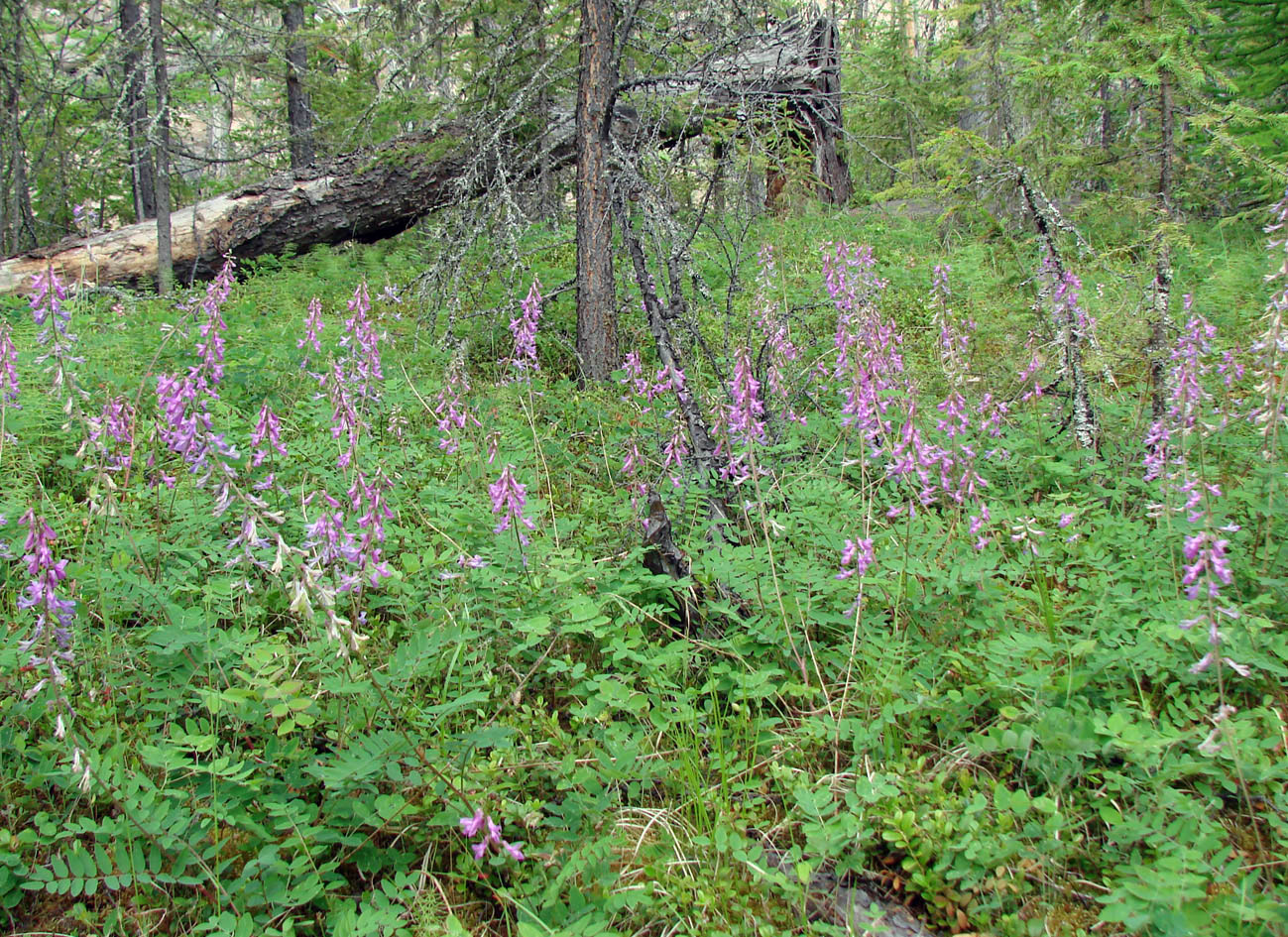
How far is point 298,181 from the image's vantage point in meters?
9.41

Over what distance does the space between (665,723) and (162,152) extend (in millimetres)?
8297

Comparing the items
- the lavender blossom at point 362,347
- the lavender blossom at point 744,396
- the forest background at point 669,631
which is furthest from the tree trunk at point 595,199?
the lavender blossom at point 744,396

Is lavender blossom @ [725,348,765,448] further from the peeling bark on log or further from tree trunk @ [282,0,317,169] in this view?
tree trunk @ [282,0,317,169]

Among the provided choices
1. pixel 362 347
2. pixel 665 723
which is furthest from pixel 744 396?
pixel 362 347

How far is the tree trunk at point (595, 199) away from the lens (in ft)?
18.3

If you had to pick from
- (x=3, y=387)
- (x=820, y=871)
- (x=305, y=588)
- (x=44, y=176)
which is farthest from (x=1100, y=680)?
(x=44, y=176)

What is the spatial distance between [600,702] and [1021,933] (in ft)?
4.04

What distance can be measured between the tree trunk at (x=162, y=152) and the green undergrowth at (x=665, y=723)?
Answer: 16.6 feet

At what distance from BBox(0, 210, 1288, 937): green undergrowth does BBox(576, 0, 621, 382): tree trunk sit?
7.41 feet

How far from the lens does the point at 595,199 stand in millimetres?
5770

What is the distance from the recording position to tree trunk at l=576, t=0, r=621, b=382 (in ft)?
18.3

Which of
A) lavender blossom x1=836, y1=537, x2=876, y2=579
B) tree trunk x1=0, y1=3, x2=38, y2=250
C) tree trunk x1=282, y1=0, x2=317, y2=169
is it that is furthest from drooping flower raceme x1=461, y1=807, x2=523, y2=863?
tree trunk x1=282, y1=0, x2=317, y2=169

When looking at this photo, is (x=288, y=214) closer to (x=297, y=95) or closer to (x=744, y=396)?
(x=297, y=95)

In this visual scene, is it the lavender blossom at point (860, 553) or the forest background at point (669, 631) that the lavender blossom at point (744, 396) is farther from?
the lavender blossom at point (860, 553)
